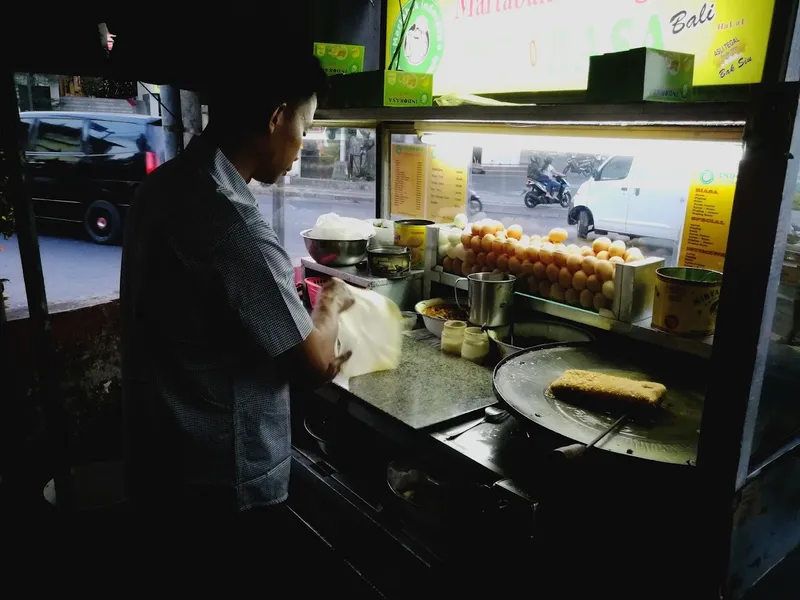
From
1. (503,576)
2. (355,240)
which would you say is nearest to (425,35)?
(355,240)

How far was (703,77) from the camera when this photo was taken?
2.17m

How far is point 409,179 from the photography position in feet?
12.4

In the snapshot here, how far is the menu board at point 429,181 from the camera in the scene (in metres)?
3.51

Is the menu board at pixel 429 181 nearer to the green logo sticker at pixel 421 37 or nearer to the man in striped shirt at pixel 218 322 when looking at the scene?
the green logo sticker at pixel 421 37

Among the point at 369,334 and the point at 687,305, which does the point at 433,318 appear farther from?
the point at 687,305

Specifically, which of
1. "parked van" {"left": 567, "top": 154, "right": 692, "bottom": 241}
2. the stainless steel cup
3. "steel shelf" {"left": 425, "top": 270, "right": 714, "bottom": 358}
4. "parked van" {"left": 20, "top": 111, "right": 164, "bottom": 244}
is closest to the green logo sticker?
"steel shelf" {"left": 425, "top": 270, "right": 714, "bottom": 358}

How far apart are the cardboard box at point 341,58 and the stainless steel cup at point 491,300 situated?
1.31 m

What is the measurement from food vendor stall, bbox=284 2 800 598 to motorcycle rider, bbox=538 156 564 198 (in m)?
12.1

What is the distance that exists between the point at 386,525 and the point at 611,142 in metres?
1.89

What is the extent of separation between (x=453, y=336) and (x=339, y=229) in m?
0.99

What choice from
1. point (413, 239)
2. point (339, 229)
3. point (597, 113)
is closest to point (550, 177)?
point (413, 239)

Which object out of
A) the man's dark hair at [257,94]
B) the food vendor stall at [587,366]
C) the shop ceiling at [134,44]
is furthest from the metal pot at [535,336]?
the shop ceiling at [134,44]

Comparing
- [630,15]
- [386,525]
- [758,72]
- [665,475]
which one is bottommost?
[386,525]

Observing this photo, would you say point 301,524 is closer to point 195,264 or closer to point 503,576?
point 503,576
